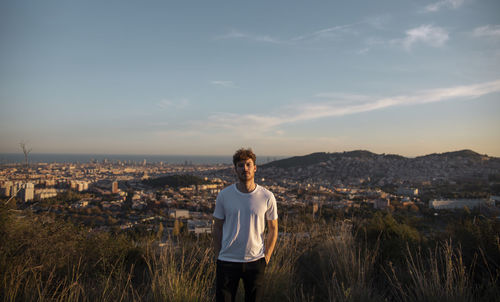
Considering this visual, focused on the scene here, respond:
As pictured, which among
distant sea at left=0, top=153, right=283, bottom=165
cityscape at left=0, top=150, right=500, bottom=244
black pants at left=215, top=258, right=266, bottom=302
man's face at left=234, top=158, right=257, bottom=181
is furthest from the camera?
cityscape at left=0, top=150, right=500, bottom=244

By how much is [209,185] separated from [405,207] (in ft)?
49.8

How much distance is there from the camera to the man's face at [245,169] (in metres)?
2.20

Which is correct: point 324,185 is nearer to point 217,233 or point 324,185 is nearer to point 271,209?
point 271,209

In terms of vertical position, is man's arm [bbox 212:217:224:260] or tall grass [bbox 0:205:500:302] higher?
man's arm [bbox 212:217:224:260]

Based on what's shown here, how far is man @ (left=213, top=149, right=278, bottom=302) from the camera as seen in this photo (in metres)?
2.11

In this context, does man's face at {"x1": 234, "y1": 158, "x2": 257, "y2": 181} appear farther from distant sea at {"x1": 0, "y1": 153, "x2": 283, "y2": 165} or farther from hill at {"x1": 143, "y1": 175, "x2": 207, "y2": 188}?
hill at {"x1": 143, "y1": 175, "x2": 207, "y2": 188}

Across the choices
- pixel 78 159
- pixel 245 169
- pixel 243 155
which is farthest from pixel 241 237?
pixel 78 159

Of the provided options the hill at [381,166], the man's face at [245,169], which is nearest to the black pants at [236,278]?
the man's face at [245,169]

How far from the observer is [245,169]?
86.9 inches

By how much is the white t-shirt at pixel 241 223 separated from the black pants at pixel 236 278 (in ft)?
0.15

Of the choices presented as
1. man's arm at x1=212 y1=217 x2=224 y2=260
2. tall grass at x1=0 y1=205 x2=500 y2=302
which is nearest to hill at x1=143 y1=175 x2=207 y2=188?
tall grass at x1=0 y1=205 x2=500 y2=302

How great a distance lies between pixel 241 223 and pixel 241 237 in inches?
4.1

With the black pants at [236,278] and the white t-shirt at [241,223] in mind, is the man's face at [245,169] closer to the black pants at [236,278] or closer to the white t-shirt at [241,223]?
the white t-shirt at [241,223]

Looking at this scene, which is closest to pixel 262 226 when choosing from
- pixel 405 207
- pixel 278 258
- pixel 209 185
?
pixel 278 258
